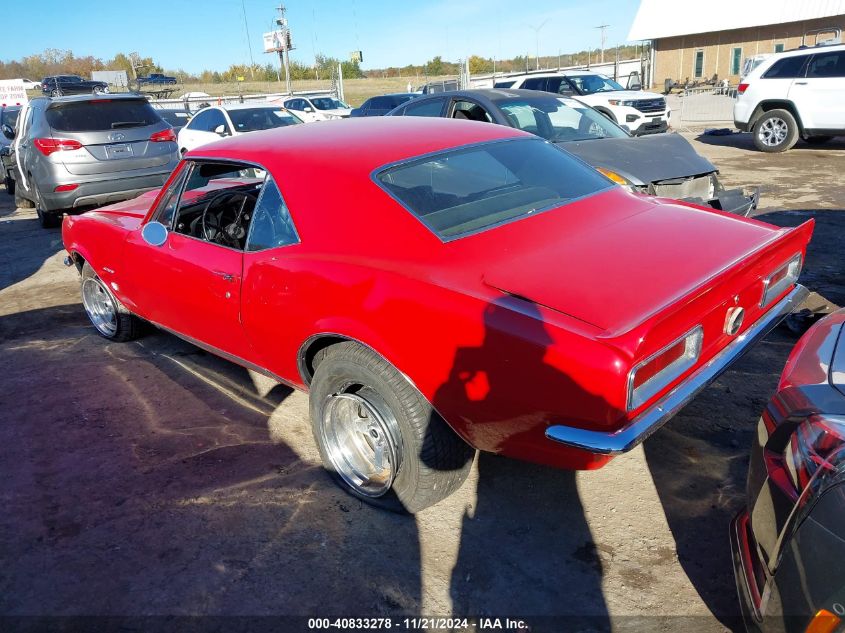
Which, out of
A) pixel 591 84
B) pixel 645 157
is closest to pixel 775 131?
pixel 591 84

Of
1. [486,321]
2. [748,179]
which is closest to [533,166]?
[486,321]

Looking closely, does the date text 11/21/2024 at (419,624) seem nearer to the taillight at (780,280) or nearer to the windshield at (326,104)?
the taillight at (780,280)

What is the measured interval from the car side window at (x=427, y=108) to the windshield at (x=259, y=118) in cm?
452

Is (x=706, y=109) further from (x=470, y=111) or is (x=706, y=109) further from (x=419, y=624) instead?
(x=419, y=624)

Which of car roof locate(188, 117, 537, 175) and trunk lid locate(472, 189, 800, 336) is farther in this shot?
car roof locate(188, 117, 537, 175)

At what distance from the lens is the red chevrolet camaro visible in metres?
2.21

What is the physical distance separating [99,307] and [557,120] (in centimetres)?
507

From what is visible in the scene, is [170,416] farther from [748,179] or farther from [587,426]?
[748,179]

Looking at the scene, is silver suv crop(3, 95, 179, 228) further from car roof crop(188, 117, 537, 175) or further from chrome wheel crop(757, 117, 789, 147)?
chrome wheel crop(757, 117, 789, 147)

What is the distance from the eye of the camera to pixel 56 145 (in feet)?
27.7

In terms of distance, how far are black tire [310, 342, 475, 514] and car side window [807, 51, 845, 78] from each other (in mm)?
12474

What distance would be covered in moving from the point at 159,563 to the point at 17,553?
0.66 metres

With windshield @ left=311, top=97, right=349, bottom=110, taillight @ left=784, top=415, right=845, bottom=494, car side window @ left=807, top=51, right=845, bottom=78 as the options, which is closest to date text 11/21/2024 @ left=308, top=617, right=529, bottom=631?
taillight @ left=784, top=415, right=845, bottom=494

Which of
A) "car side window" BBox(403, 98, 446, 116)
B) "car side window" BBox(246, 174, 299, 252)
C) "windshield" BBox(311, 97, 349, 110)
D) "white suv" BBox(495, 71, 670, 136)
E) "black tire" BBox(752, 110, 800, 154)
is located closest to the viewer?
"car side window" BBox(246, 174, 299, 252)
